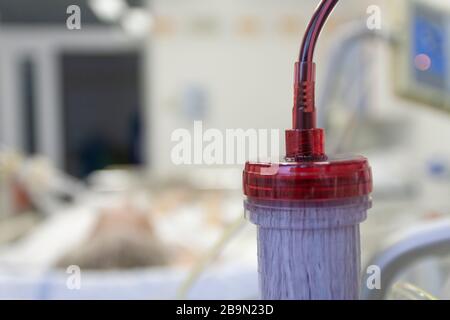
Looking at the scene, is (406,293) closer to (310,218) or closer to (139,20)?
(310,218)

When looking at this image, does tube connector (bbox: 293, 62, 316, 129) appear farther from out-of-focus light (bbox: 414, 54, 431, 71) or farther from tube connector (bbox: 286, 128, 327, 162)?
out-of-focus light (bbox: 414, 54, 431, 71)

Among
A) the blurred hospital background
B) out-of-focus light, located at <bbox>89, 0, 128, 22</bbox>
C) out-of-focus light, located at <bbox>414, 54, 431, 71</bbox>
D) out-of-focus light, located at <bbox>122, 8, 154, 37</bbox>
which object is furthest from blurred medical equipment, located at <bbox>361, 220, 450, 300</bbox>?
out-of-focus light, located at <bbox>122, 8, 154, 37</bbox>

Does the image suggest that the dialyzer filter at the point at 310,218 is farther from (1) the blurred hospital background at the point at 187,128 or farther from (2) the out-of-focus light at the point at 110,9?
(2) the out-of-focus light at the point at 110,9

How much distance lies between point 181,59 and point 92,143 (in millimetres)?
2120

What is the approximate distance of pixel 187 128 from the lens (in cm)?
40

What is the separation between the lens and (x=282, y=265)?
0.23m

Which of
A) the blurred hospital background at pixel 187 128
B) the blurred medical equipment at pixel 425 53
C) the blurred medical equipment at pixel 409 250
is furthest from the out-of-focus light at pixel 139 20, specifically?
the blurred medical equipment at pixel 409 250

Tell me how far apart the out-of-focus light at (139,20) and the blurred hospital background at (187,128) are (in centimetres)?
1

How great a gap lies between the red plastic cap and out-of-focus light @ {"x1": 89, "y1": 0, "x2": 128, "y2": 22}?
9.88 feet

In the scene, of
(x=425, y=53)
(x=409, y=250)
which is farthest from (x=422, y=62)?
(x=409, y=250)

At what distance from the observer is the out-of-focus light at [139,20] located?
3736 mm

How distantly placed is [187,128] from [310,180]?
0.65ft
